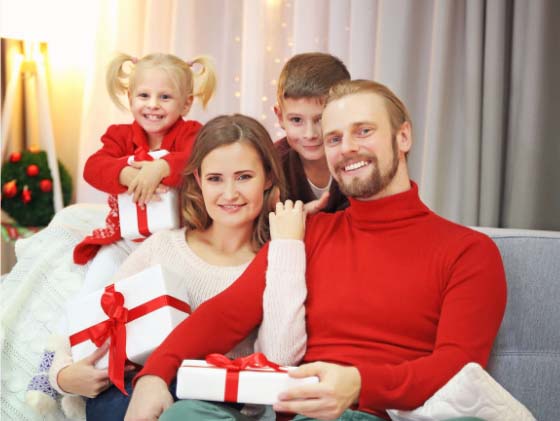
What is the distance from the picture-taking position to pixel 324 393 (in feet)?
4.64

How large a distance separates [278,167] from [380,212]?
0.34m

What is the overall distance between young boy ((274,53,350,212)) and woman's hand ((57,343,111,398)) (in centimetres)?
61

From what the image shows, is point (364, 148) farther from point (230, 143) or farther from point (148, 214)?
point (148, 214)

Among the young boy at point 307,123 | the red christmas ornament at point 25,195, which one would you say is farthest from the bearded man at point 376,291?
the red christmas ornament at point 25,195

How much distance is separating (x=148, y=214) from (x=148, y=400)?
2.16ft

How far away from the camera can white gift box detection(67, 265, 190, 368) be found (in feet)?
5.76

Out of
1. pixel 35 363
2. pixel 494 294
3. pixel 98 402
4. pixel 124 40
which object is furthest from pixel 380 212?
pixel 124 40

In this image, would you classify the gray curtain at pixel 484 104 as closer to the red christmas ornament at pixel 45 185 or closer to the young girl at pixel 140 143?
the young girl at pixel 140 143

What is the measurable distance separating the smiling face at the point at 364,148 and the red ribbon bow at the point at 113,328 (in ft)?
1.73

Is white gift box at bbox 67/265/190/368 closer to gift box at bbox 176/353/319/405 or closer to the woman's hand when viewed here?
the woman's hand

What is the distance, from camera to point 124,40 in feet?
13.9

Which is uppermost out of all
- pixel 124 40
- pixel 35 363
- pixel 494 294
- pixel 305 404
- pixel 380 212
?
pixel 124 40

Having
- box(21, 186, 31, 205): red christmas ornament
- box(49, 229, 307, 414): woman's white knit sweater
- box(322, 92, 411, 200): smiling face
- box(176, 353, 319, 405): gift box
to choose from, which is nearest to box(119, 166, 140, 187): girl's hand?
box(49, 229, 307, 414): woman's white knit sweater

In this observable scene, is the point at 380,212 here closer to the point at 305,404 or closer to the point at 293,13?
the point at 305,404
